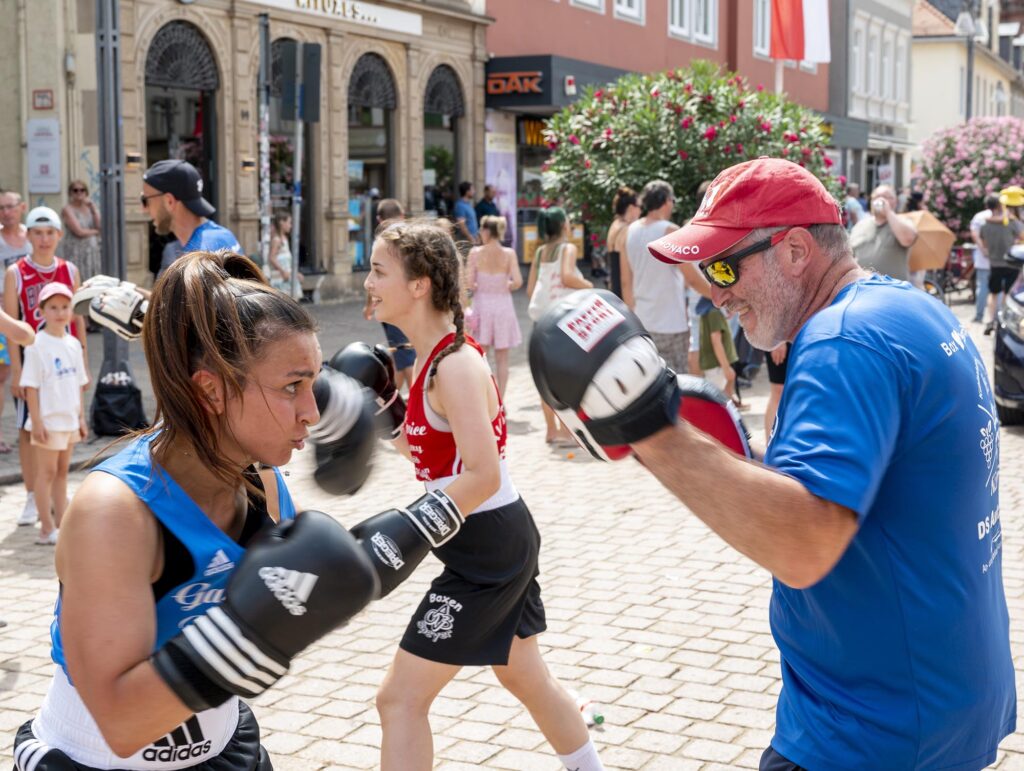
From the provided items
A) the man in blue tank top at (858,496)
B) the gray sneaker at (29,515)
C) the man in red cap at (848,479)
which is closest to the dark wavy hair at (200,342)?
the man in red cap at (848,479)

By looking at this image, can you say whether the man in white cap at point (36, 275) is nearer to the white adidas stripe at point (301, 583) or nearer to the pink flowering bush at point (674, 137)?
the white adidas stripe at point (301, 583)

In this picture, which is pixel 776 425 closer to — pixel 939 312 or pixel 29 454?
pixel 939 312

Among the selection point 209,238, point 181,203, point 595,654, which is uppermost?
point 181,203

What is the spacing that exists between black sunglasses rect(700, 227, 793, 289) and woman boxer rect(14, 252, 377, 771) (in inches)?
29.6

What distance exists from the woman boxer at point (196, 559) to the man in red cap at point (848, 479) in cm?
48

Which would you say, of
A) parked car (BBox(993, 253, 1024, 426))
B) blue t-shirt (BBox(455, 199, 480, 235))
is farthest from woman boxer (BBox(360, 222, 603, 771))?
blue t-shirt (BBox(455, 199, 480, 235))

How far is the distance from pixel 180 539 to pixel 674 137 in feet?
44.8

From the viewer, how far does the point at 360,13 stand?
21078 millimetres

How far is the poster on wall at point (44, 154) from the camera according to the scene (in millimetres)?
16094

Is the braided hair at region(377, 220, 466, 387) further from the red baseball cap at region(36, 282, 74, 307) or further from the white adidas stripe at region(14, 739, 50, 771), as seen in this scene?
the red baseball cap at region(36, 282, 74, 307)

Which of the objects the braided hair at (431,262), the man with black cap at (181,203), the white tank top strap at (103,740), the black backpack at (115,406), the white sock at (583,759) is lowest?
the white sock at (583,759)

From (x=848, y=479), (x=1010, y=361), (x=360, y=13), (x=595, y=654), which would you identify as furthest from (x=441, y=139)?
(x=848, y=479)

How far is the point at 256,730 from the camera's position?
8.36 ft

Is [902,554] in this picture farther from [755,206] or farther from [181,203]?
[181,203]
